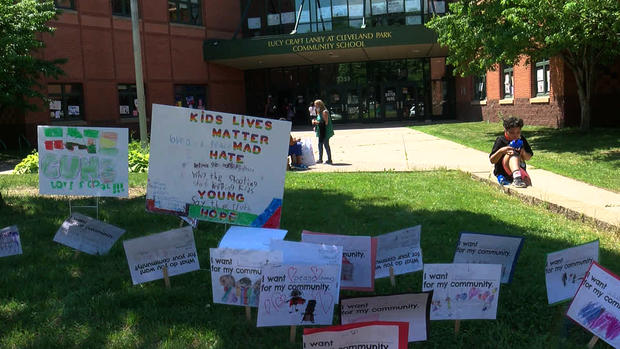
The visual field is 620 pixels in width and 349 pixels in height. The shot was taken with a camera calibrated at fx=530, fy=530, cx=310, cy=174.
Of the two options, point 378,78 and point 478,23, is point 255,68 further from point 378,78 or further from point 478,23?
point 478,23

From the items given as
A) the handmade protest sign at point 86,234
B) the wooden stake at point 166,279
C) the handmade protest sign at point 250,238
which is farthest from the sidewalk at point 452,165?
the handmade protest sign at point 86,234

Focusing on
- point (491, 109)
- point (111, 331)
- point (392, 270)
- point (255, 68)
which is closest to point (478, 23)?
point (491, 109)

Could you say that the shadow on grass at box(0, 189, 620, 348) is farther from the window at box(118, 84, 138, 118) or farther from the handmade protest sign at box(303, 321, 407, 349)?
the window at box(118, 84, 138, 118)

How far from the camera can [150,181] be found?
4.43 meters

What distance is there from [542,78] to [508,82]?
295cm

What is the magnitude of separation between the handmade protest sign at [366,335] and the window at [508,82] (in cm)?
2152

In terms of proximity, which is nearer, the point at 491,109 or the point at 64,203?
the point at 64,203

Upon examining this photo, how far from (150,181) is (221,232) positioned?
1566mm

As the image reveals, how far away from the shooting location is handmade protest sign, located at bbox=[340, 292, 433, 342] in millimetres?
2990

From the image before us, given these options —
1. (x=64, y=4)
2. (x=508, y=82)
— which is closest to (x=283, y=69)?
(x=64, y=4)

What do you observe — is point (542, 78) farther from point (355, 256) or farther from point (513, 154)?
point (355, 256)

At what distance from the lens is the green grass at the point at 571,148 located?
9.82 m

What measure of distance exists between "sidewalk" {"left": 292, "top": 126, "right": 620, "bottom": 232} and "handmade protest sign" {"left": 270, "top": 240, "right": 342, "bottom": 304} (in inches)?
161

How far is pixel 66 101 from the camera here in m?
23.0
